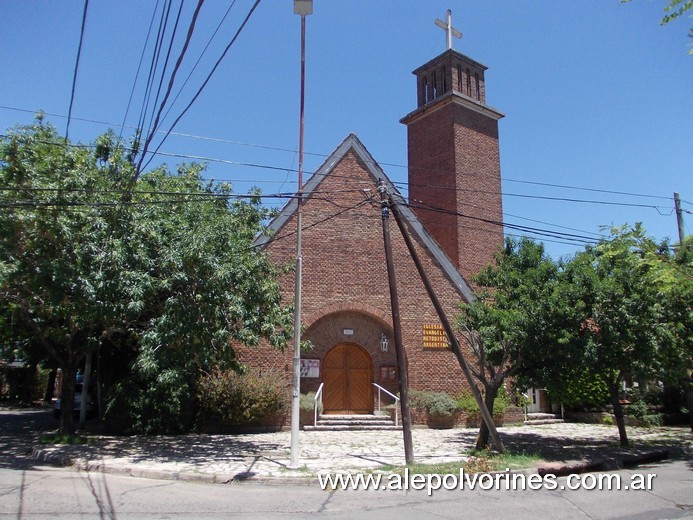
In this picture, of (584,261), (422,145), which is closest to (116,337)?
(584,261)

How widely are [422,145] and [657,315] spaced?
16.5 meters

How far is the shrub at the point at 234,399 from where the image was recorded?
1619 cm

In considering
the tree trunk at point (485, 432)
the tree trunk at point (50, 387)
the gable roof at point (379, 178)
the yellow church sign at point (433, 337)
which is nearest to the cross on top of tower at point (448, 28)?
the gable roof at point (379, 178)

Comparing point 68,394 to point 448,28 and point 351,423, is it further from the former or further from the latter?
point 448,28

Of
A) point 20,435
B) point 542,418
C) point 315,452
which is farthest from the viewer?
point 542,418

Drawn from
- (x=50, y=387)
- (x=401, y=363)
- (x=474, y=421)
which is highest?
(x=401, y=363)

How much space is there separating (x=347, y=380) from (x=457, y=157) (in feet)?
38.4

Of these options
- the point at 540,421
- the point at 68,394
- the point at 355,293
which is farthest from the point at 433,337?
the point at 68,394

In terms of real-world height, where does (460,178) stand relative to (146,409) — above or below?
above

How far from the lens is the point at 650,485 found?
33.4ft

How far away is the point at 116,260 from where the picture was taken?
1144cm

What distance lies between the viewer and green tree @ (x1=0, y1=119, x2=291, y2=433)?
37.4ft

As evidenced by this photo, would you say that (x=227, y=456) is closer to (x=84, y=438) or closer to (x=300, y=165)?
(x=84, y=438)

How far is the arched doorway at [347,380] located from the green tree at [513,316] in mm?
6014
